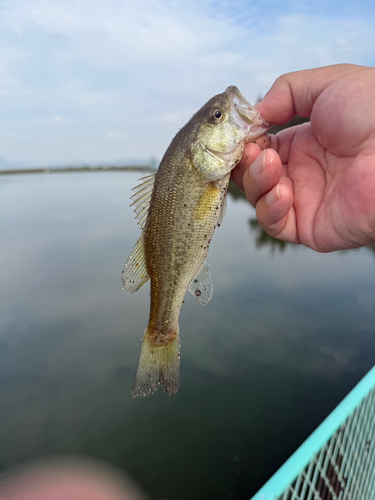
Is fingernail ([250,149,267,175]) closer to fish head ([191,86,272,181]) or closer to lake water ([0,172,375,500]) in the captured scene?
fish head ([191,86,272,181])

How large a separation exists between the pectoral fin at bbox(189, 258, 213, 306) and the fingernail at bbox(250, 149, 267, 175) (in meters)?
0.74

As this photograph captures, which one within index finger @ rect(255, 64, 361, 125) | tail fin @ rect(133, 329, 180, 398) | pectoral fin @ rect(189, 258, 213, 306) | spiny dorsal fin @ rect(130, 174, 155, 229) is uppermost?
index finger @ rect(255, 64, 361, 125)

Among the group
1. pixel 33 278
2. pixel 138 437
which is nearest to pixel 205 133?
pixel 138 437

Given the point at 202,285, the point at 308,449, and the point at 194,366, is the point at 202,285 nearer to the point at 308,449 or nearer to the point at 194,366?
the point at 308,449

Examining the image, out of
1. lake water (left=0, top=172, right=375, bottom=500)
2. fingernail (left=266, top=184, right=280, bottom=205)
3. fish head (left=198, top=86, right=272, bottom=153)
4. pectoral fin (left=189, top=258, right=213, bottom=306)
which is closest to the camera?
fish head (left=198, top=86, right=272, bottom=153)

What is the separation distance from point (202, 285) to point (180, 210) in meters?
0.62

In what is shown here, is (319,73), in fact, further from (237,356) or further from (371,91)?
(237,356)

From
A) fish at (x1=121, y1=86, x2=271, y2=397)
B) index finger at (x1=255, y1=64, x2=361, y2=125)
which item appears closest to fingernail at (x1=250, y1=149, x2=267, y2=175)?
fish at (x1=121, y1=86, x2=271, y2=397)

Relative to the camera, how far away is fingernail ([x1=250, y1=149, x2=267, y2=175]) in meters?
1.80

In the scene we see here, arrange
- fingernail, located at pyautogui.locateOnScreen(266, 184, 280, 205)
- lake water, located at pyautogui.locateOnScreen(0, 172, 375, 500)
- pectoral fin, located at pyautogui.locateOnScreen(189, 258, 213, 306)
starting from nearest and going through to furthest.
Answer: fingernail, located at pyautogui.locateOnScreen(266, 184, 280, 205), pectoral fin, located at pyautogui.locateOnScreen(189, 258, 213, 306), lake water, located at pyautogui.locateOnScreen(0, 172, 375, 500)

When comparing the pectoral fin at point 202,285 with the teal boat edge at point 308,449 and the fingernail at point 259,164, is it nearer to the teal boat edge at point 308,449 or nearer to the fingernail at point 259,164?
the fingernail at point 259,164

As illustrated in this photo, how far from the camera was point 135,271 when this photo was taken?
2.03 meters

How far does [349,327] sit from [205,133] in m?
9.85

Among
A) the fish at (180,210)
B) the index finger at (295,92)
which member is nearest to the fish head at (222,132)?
the fish at (180,210)
